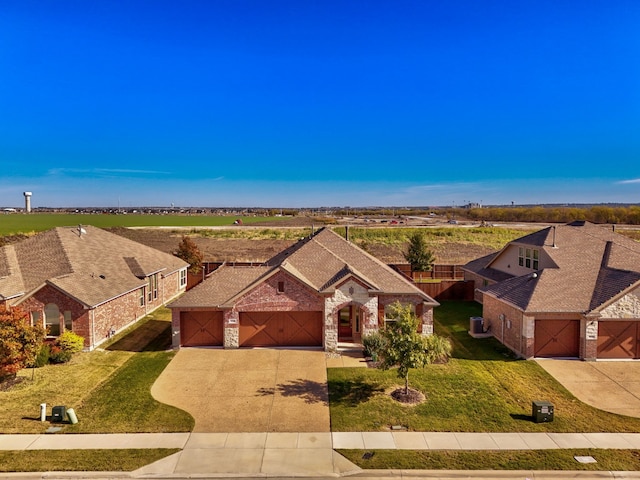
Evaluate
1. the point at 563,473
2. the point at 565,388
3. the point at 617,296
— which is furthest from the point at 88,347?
the point at 617,296

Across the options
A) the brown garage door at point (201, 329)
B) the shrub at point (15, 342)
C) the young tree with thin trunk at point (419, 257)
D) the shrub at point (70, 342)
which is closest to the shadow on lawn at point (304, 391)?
the brown garage door at point (201, 329)

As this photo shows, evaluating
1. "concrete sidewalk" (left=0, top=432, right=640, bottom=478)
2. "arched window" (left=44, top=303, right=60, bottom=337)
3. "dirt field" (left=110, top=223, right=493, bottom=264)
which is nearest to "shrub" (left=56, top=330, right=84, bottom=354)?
"arched window" (left=44, top=303, right=60, bottom=337)

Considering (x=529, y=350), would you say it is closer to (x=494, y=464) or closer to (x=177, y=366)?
(x=494, y=464)

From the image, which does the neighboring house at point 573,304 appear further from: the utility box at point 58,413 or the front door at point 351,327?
the utility box at point 58,413

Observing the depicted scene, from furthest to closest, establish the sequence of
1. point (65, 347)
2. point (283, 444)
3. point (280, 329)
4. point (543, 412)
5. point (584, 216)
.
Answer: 1. point (584, 216)
2. point (280, 329)
3. point (65, 347)
4. point (543, 412)
5. point (283, 444)

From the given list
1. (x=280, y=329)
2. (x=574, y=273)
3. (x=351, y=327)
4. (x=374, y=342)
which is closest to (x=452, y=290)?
(x=574, y=273)

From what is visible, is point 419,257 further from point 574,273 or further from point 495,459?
point 495,459
